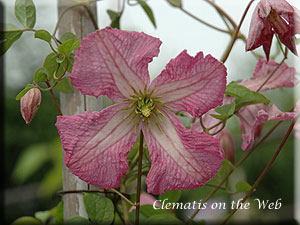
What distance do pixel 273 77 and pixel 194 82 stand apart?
6.0 inches

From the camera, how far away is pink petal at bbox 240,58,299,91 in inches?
15.0

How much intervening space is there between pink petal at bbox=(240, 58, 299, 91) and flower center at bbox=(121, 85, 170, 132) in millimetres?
131

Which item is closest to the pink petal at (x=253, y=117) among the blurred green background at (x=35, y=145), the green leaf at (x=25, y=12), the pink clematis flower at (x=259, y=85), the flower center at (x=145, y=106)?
the pink clematis flower at (x=259, y=85)

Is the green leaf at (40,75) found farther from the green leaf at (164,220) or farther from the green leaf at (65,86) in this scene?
the green leaf at (164,220)

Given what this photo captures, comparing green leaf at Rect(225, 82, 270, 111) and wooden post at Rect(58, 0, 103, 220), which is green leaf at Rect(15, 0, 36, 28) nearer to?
wooden post at Rect(58, 0, 103, 220)

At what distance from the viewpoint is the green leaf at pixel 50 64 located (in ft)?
1.09

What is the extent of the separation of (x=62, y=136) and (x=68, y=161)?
2 centimetres

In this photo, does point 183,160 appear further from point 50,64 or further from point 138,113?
point 50,64

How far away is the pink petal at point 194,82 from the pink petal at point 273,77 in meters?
0.13

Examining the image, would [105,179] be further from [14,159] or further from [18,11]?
[14,159]

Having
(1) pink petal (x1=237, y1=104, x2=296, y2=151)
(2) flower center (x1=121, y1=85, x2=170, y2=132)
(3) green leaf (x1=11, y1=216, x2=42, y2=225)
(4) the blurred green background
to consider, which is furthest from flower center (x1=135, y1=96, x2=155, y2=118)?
(4) the blurred green background

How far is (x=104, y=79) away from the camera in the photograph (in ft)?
0.89

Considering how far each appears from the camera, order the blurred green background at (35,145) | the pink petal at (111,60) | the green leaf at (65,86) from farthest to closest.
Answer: the blurred green background at (35,145) → the green leaf at (65,86) → the pink petal at (111,60)

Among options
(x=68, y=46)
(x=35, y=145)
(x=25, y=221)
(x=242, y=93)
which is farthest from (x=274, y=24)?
(x=35, y=145)
